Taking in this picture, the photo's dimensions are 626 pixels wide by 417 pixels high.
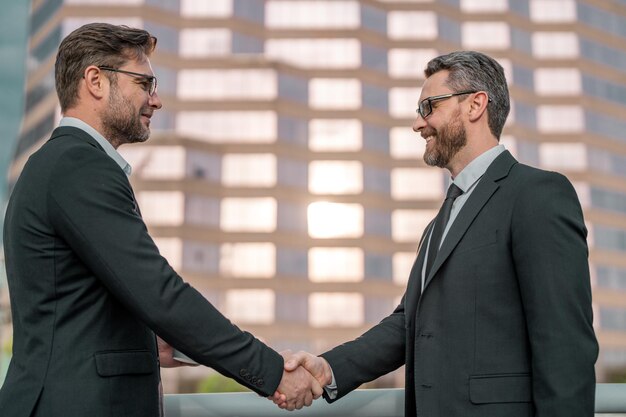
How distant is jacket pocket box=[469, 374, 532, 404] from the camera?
1444 mm

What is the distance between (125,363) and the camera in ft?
4.54

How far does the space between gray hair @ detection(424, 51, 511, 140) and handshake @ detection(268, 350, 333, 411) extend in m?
0.76

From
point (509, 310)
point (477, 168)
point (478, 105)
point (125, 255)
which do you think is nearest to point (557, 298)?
point (509, 310)

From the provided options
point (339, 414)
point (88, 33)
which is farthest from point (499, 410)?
point (88, 33)

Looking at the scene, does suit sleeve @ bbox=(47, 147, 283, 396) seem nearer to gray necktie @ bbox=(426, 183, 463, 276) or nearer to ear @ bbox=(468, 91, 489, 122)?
gray necktie @ bbox=(426, 183, 463, 276)

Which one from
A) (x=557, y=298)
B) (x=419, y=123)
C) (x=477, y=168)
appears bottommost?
(x=557, y=298)

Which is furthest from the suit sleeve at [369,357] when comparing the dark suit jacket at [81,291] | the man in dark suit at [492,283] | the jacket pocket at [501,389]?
the dark suit jacket at [81,291]

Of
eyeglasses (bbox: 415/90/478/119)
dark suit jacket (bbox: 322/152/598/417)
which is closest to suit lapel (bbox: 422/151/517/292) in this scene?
dark suit jacket (bbox: 322/152/598/417)

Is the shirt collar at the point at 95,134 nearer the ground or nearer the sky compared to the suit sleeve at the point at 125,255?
nearer the sky

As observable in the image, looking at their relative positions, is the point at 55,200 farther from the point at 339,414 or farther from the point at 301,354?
the point at 339,414

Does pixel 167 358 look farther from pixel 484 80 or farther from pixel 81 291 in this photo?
pixel 484 80

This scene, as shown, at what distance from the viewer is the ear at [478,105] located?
174cm

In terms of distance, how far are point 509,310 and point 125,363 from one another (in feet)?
2.51

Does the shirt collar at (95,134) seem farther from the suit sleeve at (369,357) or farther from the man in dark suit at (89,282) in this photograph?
the suit sleeve at (369,357)
